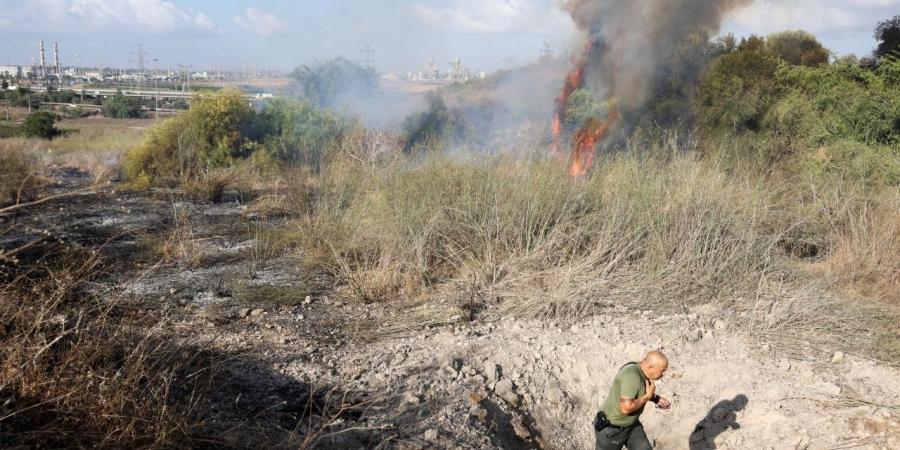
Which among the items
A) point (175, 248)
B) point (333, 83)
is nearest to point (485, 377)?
point (175, 248)

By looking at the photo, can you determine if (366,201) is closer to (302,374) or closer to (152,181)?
(302,374)

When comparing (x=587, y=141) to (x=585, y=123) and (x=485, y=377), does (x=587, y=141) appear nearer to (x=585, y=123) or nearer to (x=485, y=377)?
(x=585, y=123)

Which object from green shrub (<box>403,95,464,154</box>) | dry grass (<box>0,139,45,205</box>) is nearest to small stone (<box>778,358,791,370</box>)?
dry grass (<box>0,139,45,205</box>)

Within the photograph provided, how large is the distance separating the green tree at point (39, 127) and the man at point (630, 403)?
2289 cm

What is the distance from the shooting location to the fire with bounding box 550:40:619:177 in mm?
9755

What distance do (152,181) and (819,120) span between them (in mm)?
12742

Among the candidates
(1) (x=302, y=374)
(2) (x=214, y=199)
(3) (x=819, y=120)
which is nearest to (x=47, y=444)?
(1) (x=302, y=374)

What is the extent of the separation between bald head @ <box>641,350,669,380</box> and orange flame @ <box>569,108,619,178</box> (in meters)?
4.12

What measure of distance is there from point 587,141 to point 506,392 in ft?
23.0

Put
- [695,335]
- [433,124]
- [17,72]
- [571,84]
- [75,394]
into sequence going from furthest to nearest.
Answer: [17,72]
[433,124]
[571,84]
[695,335]
[75,394]

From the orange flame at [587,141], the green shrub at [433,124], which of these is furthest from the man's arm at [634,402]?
the green shrub at [433,124]

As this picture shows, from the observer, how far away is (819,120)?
988 cm

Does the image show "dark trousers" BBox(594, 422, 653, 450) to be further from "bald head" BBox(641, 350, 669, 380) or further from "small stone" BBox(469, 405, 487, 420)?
"small stone" BBox(469, 405, 487, 420)

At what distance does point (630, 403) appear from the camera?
3.61 m
